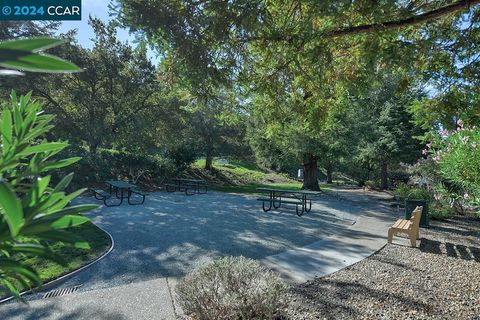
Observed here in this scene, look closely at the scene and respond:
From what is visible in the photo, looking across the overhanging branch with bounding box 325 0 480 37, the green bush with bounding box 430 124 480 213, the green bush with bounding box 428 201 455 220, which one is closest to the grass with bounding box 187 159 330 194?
the green bush with bounding box 428 201 455 220

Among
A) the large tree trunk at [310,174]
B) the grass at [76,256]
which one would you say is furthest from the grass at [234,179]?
the grass at [76,256]

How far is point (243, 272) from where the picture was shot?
367cm

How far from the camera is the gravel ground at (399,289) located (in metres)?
3.98

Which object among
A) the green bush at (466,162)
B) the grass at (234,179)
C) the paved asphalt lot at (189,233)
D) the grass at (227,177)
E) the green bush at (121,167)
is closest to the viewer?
the green bush at (466,162)

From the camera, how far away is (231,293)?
3494mm

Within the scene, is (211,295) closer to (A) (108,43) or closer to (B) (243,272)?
(B) (243,272)

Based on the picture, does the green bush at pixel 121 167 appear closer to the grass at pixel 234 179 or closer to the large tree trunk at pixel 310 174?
the grass at pixel 234 179

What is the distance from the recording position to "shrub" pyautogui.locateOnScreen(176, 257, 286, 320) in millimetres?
3422

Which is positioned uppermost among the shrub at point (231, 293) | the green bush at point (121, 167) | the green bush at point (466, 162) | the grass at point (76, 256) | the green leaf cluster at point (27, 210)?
the green bush at point (466, 162)

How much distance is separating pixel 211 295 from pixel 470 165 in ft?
11.1

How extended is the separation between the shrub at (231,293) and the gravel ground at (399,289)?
502 millimetres

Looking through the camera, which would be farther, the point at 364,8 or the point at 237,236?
the point at 237,236

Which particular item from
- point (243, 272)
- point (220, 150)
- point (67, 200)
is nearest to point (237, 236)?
point (243, 272)

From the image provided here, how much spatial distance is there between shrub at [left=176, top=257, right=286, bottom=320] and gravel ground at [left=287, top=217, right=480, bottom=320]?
50cm
